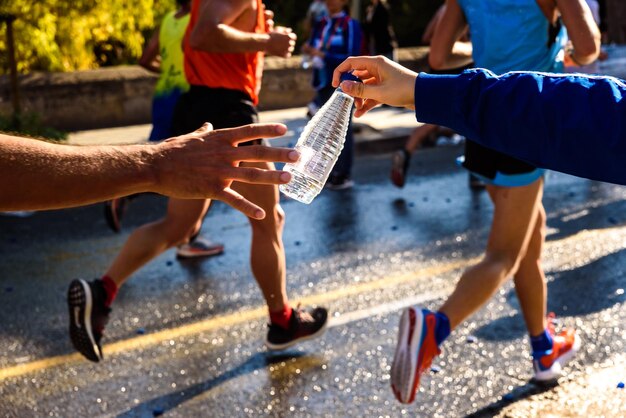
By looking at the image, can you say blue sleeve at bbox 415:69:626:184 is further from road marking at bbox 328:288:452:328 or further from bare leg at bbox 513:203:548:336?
road marking at bbox 328:288:452:328

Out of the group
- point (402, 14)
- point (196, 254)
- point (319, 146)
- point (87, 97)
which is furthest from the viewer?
point (402, 14)

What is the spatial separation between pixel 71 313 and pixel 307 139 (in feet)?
6.21

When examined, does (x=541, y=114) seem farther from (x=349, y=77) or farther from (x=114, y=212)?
(x=114, y=212)

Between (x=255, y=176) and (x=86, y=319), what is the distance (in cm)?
238

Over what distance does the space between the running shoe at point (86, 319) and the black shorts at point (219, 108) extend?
0.98 m

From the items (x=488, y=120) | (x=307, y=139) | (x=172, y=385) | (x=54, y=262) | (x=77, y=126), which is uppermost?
(x=488, y=120)

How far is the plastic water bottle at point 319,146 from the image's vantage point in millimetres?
3404

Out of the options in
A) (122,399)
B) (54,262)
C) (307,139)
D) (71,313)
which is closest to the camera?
(307,139)

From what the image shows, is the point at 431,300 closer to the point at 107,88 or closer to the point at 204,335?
the point at 204,335

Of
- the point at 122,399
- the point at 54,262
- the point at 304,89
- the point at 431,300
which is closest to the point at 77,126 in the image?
the point at 304,89

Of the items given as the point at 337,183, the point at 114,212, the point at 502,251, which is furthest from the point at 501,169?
the point at 337,183

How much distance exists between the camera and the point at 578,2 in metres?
4.21

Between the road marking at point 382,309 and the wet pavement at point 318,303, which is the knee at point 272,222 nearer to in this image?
the wet pavement at point 318,303

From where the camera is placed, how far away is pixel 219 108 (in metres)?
5.10
